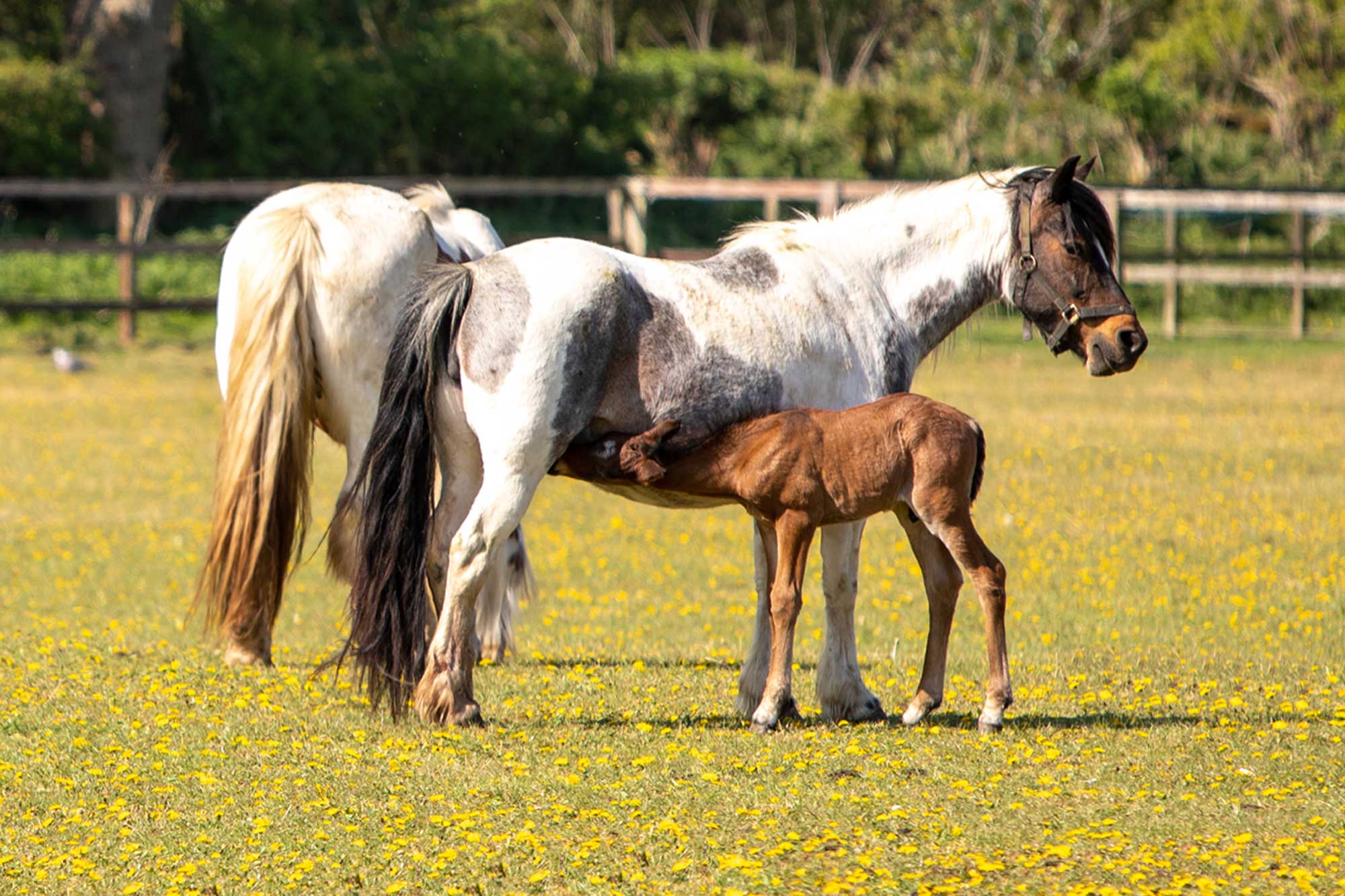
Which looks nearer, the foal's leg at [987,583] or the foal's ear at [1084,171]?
the foal's leg at [987,583]

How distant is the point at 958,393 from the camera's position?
1912cm

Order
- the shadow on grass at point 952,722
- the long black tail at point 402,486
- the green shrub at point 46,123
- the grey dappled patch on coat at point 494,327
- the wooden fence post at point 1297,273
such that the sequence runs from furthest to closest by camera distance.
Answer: the green shrub at point 46,123
the wooden fence post at point 1297,273
the shadow on grass at point 952,722
the long black tail at point 402,486
the grey dappled patch on coat at point 494,327

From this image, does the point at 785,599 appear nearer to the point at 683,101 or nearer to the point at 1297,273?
the point at 1297,273

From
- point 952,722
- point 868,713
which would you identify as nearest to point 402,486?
point 868,713

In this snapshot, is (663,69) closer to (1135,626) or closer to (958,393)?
(958,393)

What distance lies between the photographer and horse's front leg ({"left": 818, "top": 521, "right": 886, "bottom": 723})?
21.4ft

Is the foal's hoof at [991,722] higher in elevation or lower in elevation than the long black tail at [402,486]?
lower

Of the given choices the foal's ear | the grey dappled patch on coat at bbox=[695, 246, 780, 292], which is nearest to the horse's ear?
the foal's ear

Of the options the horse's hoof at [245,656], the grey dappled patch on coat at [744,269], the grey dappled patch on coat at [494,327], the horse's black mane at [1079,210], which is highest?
the horse's black mane at [1079,210]

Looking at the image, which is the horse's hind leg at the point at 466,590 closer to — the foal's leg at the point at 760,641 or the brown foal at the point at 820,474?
the brown foal at the point at 820,474

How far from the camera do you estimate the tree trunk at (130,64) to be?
1027 inches

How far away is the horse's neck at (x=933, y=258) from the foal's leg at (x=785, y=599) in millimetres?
939

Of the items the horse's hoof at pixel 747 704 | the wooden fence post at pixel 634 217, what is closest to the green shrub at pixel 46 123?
the wooden fence post at pixel 634 217

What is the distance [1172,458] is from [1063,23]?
28.1 meters
